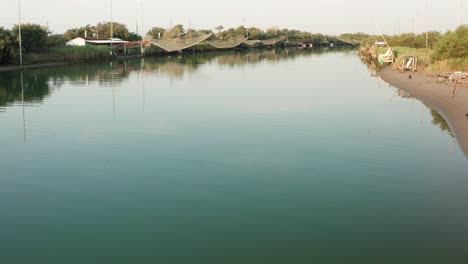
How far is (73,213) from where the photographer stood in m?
7.91

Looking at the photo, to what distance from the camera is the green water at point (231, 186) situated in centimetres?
671

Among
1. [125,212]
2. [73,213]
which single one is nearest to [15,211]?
[73,213]

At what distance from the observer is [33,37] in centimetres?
4234

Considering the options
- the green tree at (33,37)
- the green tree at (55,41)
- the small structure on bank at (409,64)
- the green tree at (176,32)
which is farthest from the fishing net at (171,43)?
the small structure on bank at (409,64)

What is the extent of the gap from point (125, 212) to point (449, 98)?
1426cm

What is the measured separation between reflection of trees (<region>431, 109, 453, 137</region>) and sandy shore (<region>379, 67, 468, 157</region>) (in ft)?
0.36

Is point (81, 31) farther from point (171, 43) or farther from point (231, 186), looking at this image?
point (231, 186)

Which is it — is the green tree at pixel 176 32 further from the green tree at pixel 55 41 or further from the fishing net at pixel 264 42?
the green tree at pixel 55 41

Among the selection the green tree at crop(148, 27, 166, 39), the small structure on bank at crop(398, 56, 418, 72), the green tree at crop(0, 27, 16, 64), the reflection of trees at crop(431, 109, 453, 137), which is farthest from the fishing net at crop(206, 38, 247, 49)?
the reflection of trees at crop(431, 109, 453, 137)

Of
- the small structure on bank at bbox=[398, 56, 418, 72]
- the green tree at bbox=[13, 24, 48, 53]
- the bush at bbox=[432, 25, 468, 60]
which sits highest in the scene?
the green tree at bbox=[13, 24, 48, 53]

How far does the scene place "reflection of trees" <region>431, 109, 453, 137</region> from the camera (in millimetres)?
14982

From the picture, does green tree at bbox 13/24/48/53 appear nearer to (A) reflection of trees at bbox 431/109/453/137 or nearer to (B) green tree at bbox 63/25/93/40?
(B) green tree at bbox 63/25/93/40

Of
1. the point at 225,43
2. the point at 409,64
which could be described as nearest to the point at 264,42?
the point at 225,43

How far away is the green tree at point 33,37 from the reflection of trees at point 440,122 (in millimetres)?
32168
